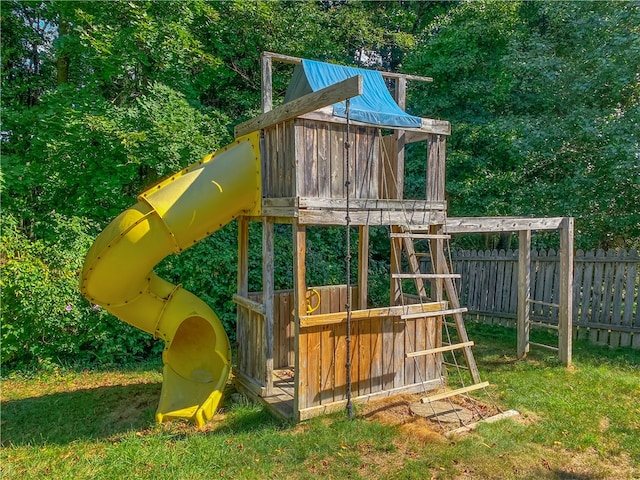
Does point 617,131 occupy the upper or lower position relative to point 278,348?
upper

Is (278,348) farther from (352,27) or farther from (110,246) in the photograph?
(352,27)

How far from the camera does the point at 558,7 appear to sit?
32.9 feet

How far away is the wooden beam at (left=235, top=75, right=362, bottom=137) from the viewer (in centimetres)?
419

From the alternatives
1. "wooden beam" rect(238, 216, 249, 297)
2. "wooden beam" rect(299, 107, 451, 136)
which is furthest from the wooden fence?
"wooden beam" rect(238, 216, 249, 297)

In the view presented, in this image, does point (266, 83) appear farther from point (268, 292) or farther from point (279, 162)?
point (268, 292)

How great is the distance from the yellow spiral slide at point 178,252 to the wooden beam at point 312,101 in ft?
0.95

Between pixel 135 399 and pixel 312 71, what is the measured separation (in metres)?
4.91

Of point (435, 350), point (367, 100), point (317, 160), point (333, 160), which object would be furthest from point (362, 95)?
point (435, 350)

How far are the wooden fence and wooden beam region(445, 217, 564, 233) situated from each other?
1.28 meters

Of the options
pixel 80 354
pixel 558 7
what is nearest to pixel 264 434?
pixel 80 354

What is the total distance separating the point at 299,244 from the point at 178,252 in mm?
1399

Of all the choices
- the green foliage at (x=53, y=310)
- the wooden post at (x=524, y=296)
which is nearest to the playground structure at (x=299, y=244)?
the wooden post at (x=524, y=296)

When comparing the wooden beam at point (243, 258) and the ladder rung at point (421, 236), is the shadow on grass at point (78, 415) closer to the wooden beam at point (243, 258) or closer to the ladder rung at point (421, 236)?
the wooden beam at point (243, 258)

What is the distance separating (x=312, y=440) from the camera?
459cm
